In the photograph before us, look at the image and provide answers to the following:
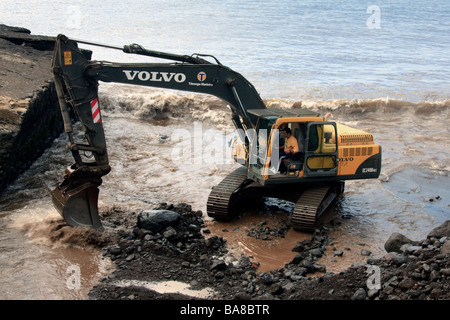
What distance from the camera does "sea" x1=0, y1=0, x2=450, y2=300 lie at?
9.84 metres

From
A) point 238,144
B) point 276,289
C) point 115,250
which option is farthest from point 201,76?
point 276,289

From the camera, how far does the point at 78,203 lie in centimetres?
954

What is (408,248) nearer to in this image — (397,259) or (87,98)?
(397,259)

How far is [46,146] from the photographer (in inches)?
617

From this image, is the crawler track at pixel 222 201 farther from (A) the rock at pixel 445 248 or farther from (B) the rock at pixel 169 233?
(A) the rock at pixel 445 248

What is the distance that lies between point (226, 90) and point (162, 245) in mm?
3318

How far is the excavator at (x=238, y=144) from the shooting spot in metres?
9.47

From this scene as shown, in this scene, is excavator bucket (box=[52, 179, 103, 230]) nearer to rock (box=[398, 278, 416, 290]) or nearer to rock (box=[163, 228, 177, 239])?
rock (box=[163, 228, 177, 239])

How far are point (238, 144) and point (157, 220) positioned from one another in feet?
9.24

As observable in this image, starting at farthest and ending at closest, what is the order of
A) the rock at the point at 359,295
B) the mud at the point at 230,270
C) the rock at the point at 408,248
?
1. the rock at the point at 408,248
2. the mud at the point at 230,270
3. the rock at the point at 359,295

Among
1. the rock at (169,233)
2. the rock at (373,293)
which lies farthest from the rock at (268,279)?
the rock at (169,233)

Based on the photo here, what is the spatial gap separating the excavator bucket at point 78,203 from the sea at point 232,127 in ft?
1.66

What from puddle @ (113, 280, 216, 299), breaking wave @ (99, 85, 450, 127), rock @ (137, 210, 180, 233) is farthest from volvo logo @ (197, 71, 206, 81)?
breaking wave @ (99, 85, 450, 127)

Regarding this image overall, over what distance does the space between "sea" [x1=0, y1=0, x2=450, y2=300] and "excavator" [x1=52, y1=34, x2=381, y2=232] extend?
642 millimetres
